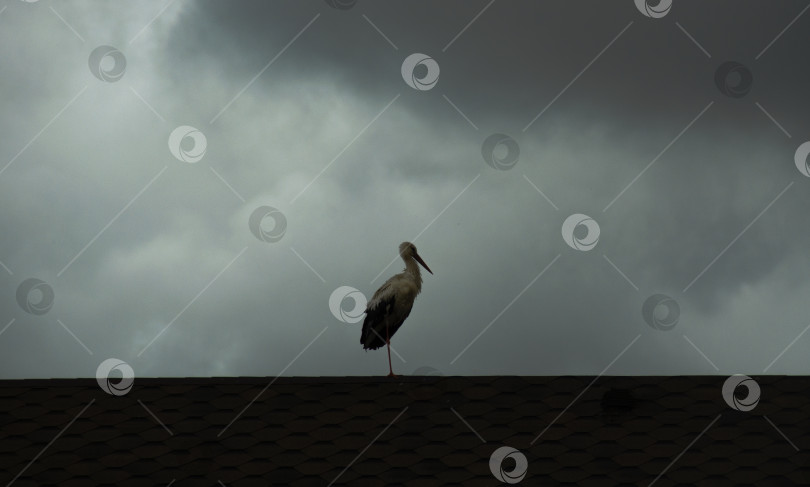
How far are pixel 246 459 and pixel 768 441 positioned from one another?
333cm

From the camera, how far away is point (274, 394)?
6.30 meters

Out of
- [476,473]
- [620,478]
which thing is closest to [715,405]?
[620,478]

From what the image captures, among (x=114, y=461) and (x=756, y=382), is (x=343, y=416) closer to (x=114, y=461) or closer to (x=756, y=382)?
(x=114, y=461)

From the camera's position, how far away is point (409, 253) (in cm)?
1197
